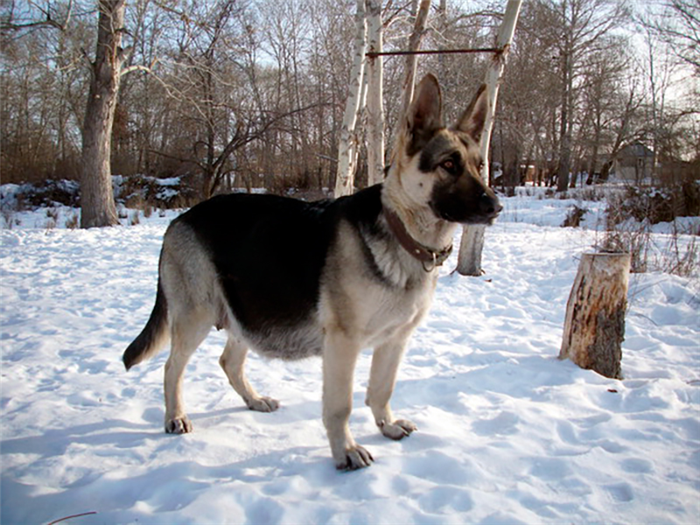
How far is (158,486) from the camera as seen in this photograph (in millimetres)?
2400

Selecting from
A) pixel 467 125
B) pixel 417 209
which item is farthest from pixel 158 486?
pixel 467 125

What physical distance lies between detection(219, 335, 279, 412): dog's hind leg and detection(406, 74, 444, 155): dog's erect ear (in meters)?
2.02

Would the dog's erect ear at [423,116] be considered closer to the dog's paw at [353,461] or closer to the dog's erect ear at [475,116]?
the dog's erect ear at [475,116]

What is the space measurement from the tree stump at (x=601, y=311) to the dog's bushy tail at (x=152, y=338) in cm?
372

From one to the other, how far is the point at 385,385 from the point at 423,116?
72.1 inches

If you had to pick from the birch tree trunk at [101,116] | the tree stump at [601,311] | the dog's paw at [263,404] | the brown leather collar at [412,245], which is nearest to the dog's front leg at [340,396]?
the brown leather collar at [412,245]

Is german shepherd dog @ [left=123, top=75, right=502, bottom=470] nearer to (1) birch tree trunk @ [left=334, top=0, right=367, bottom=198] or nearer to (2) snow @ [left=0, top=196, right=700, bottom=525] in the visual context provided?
(2) snow @ [left=0, top=196, right=700, bottom=525]

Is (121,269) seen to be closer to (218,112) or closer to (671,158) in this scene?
(218,112)

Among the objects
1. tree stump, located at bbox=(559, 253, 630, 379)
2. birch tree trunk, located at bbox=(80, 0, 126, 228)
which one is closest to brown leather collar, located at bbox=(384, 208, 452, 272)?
tree stump, located at bbox=(559, 253, 630, 379)

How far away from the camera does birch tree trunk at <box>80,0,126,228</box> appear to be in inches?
471

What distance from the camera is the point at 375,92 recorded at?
7.11 metres

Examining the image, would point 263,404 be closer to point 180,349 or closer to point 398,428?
point 180,349

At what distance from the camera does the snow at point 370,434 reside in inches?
88.4

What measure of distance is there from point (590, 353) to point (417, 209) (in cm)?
269
